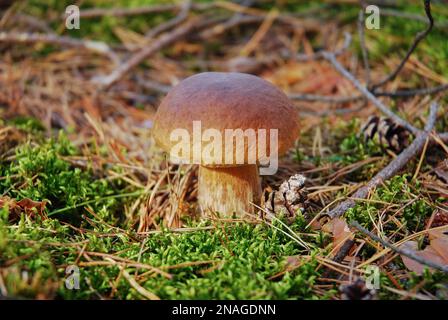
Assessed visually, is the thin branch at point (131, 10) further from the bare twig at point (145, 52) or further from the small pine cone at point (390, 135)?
the small pine cone at point (390, 135)

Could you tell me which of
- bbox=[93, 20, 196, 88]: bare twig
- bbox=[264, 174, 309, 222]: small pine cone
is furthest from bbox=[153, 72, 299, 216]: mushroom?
bbox=[93, 20, 196, 88]: bare twig

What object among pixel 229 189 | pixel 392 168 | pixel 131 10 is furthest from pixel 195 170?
pixel 131 10

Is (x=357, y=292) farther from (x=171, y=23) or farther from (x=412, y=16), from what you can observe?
(x=171, y=23)

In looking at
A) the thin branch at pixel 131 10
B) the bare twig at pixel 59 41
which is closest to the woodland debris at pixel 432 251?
the bare twig at pixel 59 41

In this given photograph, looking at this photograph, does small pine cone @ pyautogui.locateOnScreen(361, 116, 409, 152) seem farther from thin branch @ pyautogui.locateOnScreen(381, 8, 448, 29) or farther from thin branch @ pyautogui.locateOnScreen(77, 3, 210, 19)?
thin branch @ pyautogui.locateOnScreen(77, 3, 210, 19)

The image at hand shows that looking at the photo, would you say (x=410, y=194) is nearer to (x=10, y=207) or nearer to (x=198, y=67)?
(x=10, y=207)
